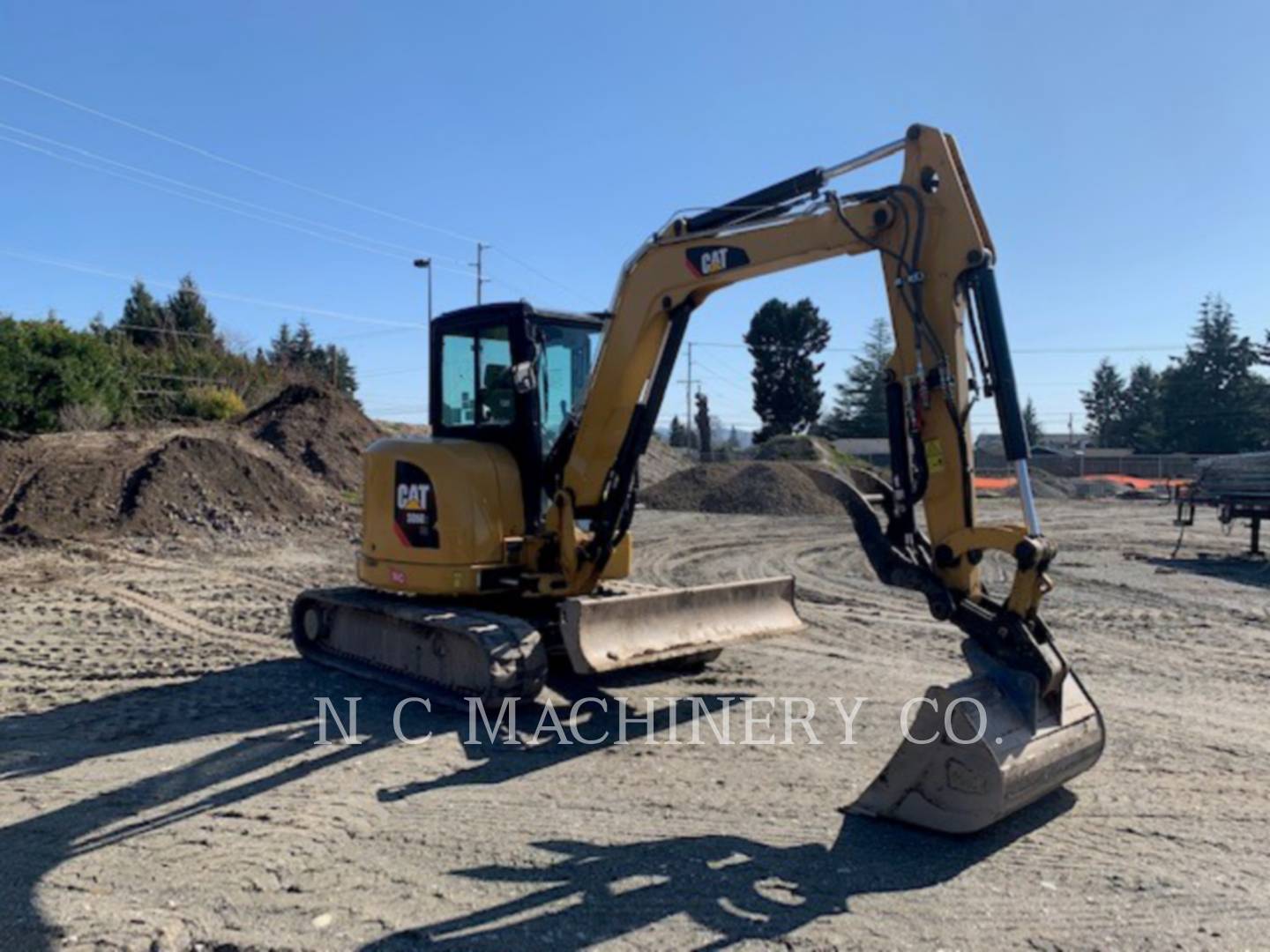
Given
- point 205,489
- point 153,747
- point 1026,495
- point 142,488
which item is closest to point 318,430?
point 205,489

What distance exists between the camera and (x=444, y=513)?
7.03m

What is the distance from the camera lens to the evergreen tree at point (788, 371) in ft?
178

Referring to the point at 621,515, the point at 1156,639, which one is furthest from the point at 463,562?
the point at 1156,639

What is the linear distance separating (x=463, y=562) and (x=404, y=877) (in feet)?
10.3

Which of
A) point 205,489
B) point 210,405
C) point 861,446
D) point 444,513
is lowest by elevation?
point 444,513

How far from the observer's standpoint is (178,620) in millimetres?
9938

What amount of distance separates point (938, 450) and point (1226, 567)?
44.2ft

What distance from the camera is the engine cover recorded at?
276 inches

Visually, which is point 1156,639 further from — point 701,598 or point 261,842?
point 261,842

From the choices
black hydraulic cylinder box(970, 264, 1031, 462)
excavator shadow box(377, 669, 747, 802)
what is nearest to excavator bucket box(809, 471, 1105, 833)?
black hydraulic cylinder box(970, 264, 1031, 462)

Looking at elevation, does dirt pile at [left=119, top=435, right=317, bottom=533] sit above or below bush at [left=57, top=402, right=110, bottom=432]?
below

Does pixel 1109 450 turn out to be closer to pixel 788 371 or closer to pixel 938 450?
pixel 788 371

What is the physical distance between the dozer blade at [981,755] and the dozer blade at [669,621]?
2.19m

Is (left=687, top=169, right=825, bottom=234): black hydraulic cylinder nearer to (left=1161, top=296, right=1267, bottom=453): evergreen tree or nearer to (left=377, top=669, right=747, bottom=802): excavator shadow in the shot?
(left=377, top=669, right=747, bottom=802): excavator shadow
